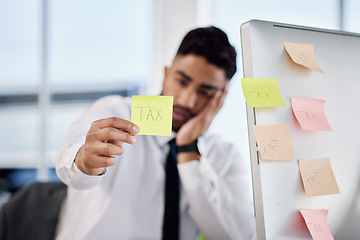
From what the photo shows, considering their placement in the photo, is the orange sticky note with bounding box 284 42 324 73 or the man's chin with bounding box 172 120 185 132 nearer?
the orange sticky note with bounding box 284 42 324 73

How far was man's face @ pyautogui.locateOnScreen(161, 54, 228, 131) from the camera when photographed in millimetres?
1253

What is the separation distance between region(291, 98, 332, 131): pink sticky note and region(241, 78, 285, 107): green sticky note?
0.05 metres

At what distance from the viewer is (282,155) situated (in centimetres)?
60

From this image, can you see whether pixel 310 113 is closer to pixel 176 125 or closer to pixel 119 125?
pixel 119 125

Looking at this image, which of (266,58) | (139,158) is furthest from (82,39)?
(266,58)

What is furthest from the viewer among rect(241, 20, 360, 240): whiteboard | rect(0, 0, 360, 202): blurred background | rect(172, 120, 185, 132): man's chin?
rect(0, 0, 360, 202): blurred background

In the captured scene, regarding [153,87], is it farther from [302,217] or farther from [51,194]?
[302,217]

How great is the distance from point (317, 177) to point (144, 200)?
71 cm

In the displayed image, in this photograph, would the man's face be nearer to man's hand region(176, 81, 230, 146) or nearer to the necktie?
man's hand region(176, 81, 230, 146)

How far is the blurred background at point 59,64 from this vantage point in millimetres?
2766

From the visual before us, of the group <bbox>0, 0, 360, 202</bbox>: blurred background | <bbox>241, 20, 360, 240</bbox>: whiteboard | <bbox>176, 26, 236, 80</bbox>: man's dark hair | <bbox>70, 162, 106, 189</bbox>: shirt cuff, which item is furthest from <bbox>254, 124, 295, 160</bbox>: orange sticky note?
<bbox>0, 0, 360, 202</bbox>: blurred background

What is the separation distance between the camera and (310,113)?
65 cm

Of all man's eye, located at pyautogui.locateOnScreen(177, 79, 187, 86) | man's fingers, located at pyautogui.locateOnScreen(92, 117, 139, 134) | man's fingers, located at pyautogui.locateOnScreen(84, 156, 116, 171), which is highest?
man's eye, located at pyautogui.locateOnScreen(177, 79, 187, 86)

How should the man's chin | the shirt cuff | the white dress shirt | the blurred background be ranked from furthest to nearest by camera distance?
the blurred background
the man's chin
the white dress shirt
the shirt cuff
